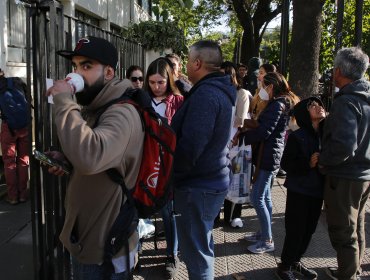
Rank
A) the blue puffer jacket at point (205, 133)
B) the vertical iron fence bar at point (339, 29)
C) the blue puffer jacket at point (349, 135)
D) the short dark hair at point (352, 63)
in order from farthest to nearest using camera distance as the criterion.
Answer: the vertical iron fence bar at point (339, 29)
the short dark hair at point (352, 63)
the blue puffer jacket at point (349, 135)
the blue puffer jacket at point (205, 133)

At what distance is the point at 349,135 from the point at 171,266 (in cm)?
194

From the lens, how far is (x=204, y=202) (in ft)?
9.30

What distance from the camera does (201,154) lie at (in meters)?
2.81

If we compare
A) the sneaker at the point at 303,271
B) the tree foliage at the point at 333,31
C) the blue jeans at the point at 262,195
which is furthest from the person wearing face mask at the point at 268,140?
the tree foliage at the point at 333,31

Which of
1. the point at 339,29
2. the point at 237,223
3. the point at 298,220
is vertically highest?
the point at 339,29

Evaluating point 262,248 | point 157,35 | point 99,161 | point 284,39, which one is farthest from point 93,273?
point 284,39

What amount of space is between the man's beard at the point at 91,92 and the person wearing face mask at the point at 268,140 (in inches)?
92.2

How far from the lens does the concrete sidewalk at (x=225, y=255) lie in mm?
3945

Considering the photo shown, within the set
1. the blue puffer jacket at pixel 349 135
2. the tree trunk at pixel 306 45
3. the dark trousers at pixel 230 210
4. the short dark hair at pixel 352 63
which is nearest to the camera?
the blue puffer jacket at pixel 349 135

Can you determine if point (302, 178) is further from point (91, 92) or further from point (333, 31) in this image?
point (333, 31)

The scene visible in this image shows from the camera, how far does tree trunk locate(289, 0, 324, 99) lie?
8562 mm

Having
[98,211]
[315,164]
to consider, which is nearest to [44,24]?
[98,211]

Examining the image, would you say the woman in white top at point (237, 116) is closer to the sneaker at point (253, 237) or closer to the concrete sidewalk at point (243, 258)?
the concrete sidewalk at point (243, 258)

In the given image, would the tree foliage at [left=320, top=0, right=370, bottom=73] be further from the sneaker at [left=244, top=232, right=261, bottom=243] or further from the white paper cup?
the white paper cup
